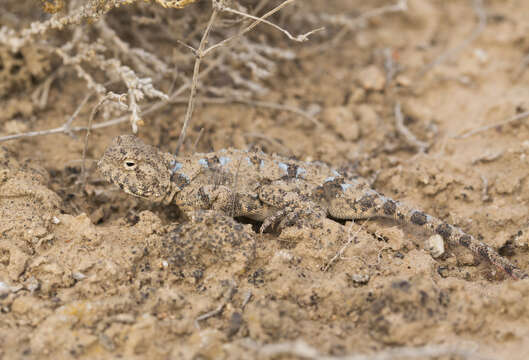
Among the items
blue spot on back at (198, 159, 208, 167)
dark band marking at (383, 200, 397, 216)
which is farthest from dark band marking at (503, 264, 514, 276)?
blue spot on back at (198, 159, 208, 167)

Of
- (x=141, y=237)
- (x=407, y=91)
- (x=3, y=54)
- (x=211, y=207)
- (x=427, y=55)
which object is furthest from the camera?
(x=427, y=55)

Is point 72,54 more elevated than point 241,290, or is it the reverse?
point 72,54

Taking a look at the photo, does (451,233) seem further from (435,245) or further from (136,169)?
(136,169)

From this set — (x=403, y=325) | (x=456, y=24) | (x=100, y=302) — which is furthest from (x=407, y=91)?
(x=100, y=302)

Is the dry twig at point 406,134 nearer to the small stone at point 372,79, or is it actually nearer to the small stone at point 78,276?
the small stone at point 372,79

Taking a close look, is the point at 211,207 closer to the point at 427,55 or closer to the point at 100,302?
the point at 100,302

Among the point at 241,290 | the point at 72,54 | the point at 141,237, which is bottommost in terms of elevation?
the point at 241,290
